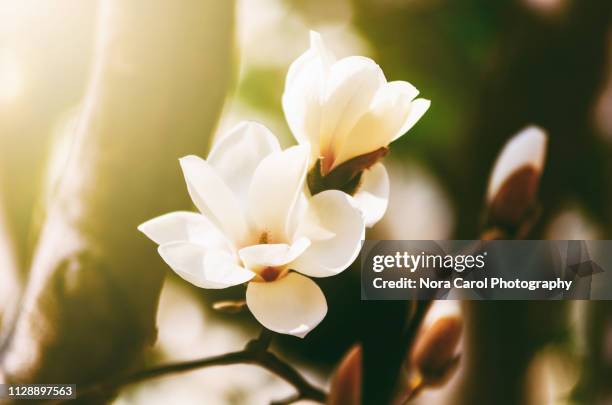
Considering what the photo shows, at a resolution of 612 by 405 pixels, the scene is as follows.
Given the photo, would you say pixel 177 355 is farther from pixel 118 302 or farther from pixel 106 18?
pixel 106 18

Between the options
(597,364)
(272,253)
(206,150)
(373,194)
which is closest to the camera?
(272,253)

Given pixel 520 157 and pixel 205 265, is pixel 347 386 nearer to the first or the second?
pixel 205 265

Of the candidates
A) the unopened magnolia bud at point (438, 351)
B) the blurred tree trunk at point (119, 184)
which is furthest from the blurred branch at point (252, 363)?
the unopened magnolia bud at point (438, 351)

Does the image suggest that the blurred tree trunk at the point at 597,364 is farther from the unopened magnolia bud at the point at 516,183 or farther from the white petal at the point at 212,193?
the white petal at the point at 212,193

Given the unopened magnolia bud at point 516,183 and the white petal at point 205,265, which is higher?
the unopened magnolia bud at point 516,183

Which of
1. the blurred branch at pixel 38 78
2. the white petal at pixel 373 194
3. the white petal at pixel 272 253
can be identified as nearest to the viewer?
the white petal at pixel 272 253

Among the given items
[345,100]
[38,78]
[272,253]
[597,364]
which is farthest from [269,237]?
[597,364]

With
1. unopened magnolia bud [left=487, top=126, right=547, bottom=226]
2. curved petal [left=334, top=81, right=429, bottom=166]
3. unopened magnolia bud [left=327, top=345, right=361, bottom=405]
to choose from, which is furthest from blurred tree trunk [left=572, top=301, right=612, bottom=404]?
curved petal [left=334, top=81, right=429, bottom=166]
